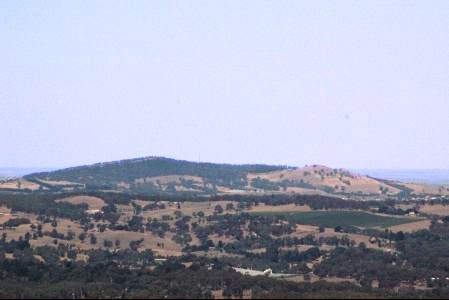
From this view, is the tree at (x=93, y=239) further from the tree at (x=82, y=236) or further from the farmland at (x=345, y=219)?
the farmland at (x=345, y=219)

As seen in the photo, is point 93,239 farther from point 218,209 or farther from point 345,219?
point 345,219

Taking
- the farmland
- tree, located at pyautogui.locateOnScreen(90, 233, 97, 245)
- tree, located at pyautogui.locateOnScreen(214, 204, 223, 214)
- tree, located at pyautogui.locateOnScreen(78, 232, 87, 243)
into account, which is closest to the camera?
tree, located at pyautogui.locateOnScreen(90, 233, 97, 245)

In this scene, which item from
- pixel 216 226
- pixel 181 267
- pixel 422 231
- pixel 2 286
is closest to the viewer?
pixel 2 286

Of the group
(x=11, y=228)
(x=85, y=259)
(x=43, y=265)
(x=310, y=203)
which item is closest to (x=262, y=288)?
(x=43, y=265)

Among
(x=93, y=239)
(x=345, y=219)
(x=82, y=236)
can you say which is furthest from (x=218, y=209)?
(x=93, y=239)

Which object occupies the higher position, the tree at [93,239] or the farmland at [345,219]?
the farmland at [345,219]

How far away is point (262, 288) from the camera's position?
248ft

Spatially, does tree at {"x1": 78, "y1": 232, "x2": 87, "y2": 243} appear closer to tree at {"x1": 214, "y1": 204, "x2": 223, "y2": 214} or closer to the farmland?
the farmland

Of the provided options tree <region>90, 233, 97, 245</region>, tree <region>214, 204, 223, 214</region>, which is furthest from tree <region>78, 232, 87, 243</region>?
tree <region>214, 204, 223, 214</region>

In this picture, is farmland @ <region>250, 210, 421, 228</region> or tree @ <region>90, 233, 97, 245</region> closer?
tree @ <region>90, 233, 97, 245</region>

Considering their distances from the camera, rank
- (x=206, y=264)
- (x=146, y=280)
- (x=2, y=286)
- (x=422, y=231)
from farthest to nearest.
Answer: (x=422, y=231) → (x=206, y=264) → (x=146, y=280) → (x=2, y=286)

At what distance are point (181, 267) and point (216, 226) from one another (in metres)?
50.1

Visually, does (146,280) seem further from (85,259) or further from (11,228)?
(11,228)

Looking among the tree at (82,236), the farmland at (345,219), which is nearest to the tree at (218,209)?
the farmland at (345,219)
